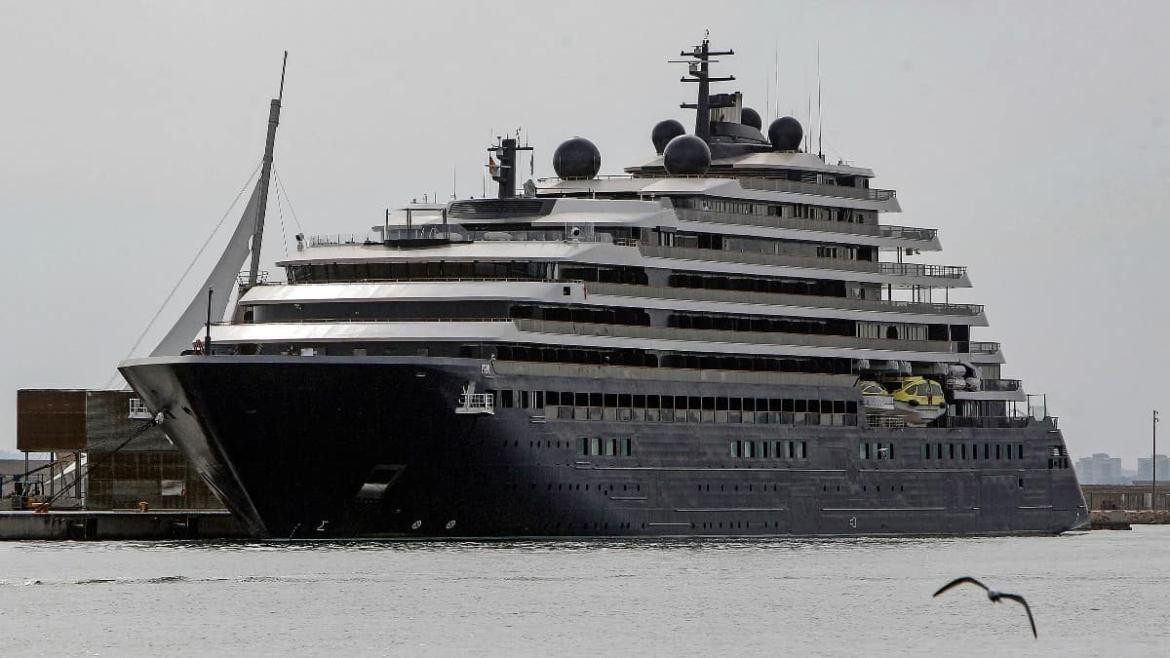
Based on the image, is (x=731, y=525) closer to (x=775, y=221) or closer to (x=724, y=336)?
(x=724, y=336)

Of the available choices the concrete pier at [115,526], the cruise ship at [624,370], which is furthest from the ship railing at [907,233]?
the concrete pier at [115,526]

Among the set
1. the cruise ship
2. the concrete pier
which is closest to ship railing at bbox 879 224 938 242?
the cruise ship

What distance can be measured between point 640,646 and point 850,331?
34436 mm

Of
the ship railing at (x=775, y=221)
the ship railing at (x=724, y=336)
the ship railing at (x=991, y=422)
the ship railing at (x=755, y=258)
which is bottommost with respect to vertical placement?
the ship railing at (x=991, y=422)

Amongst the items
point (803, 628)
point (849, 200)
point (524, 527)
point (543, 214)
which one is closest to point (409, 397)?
point (524, 527)

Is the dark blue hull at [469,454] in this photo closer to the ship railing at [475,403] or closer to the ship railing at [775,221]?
the ship railing at [475,403]

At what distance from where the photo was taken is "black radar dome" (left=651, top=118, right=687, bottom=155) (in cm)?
9044

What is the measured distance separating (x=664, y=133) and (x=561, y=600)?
3121cm

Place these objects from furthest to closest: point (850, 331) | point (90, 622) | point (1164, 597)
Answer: point (850, 331)
point (1164, 597)
point (90, 622)

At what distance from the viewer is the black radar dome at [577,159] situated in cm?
8612

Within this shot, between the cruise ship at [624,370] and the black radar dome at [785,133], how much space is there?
0.41 feet

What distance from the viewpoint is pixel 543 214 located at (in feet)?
266

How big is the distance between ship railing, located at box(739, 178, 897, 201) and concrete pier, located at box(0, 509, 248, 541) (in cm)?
1891

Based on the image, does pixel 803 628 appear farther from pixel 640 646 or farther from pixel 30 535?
pixel 30 535
